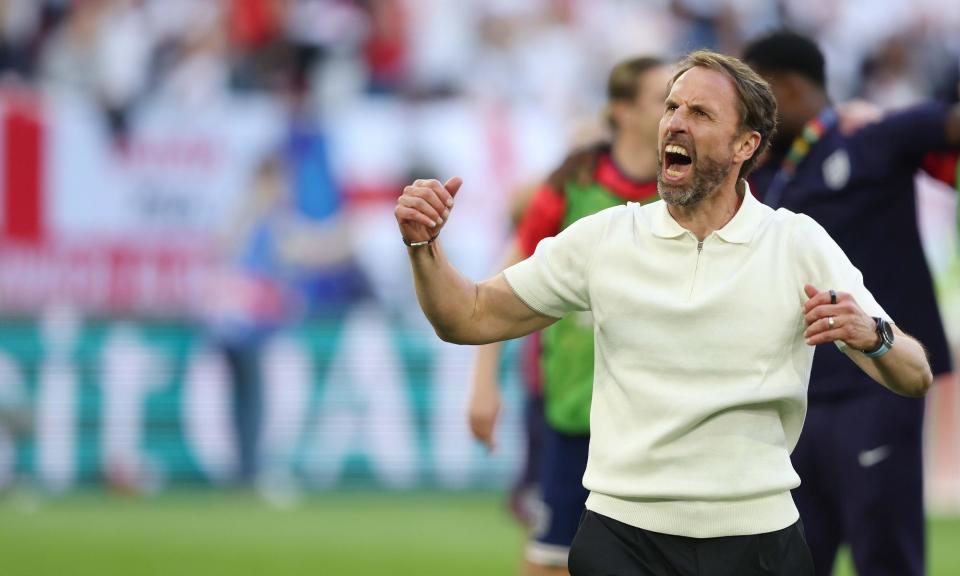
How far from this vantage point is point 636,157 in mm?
6887

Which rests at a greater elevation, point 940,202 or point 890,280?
point 940,202

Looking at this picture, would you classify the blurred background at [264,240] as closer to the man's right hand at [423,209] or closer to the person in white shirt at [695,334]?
the person in white shirt at [695,334]

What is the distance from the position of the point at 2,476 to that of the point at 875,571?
10.6 meters

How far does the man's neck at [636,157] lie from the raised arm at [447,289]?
2356 mm

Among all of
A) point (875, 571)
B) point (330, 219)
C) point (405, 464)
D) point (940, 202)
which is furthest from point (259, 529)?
point (940, 202)

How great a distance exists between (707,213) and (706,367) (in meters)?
0.44

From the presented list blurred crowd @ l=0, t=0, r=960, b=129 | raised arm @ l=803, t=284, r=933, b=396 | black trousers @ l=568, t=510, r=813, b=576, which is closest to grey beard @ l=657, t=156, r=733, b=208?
raised arm @ l=803, t=284, r=933, b=396

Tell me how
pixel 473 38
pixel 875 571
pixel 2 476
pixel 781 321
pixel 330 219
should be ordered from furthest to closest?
pixel 473 38, pixel 330 219, pixel 2 476, pixel 875 571, pixel 781 321

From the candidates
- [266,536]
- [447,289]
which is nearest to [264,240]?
[266,536]

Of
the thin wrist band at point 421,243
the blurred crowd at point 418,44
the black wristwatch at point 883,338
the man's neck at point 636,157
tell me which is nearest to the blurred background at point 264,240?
the blurred crowd at point 418,44

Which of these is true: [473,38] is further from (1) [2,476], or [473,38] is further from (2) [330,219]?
(1) [2,476]

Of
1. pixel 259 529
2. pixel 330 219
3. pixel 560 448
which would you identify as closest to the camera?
pixel 560 448

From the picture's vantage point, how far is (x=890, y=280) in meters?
6.18

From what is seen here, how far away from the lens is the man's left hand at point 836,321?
13.0ft
